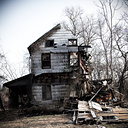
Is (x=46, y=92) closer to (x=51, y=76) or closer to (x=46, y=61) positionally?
(x=51, y=76)

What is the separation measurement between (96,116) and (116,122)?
1278 mm

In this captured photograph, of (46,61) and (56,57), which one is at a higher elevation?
(56,57)

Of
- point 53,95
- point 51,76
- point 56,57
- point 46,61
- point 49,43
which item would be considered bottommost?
point 53,95

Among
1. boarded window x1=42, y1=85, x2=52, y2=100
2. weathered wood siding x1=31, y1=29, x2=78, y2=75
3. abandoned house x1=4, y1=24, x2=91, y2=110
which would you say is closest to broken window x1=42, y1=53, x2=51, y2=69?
abandoned house x1=4, y1=24, x2=91, y2=110

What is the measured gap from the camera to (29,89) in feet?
47.8

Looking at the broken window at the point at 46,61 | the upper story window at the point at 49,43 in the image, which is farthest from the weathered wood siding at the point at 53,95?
the upper story window at the point at 49,43

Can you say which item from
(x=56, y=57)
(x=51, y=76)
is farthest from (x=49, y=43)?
(x=51, y=76)

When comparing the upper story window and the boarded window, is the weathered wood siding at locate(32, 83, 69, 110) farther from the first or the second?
the upper story window

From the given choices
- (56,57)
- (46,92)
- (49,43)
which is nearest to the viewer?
(46,92)

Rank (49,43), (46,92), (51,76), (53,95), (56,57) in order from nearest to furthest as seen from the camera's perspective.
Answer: (53,95)
(51,76)
(46,92)
(56,57)
(49,43)

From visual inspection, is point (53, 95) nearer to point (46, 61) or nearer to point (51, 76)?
point (51, 76)

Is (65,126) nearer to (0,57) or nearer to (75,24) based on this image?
(0,57)

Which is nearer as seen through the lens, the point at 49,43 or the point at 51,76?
the point at 51,76

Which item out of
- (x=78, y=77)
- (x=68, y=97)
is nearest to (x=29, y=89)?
(x=68, y=97)
